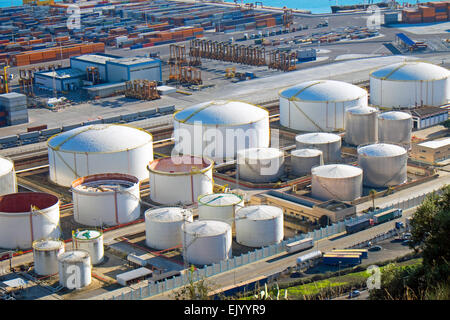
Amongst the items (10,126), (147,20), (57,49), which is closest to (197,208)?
(10,126)

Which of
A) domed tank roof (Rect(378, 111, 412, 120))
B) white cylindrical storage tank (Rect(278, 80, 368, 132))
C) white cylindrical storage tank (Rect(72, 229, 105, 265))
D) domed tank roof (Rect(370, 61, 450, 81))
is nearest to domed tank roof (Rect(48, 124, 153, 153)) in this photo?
white cylindrical storage tank (Rect(72, 229, 105, 265))

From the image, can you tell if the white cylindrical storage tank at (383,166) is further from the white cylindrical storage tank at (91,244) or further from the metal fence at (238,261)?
the white cylindrical storage tank at (91,244)

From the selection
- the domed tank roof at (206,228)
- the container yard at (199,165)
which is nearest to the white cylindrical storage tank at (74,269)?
the container yard at (199,165)

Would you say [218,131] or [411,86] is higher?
[411,86]

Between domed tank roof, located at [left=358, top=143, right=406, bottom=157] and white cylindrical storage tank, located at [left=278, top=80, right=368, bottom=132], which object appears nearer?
domed tank roof, located at [left=358, top=143, right=406, bottom=157]

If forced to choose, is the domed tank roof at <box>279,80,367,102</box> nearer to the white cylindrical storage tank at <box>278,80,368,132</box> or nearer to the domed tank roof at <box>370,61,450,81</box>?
the white cylindrical storage tank at <box>278,80,368,132</box>

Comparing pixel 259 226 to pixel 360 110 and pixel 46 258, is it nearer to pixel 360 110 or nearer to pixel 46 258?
pixel 46 258

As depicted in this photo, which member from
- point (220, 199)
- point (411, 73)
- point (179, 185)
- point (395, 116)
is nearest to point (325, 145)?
point (395, 116)
